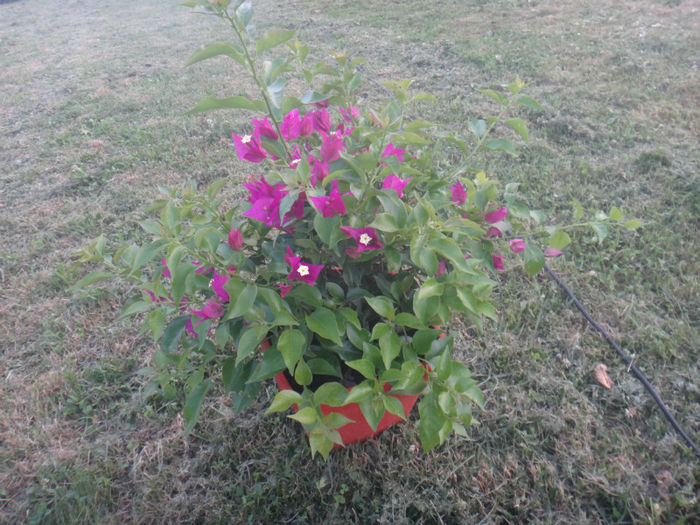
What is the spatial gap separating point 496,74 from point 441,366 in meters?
3.51

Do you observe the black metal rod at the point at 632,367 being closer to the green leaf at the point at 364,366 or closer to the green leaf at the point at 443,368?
the green leaf at the point at 443,368

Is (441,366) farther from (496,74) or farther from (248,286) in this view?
(496,74)

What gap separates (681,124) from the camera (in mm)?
2828

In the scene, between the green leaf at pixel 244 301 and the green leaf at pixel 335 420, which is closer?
A: the green leaf at pixel 244 301

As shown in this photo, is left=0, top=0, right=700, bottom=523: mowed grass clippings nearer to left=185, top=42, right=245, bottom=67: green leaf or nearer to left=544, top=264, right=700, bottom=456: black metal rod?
left=544, top=264, right=700, bottom=456: black metal rod

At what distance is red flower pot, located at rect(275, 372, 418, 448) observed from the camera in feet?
3.86

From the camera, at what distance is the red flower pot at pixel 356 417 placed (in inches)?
46.3

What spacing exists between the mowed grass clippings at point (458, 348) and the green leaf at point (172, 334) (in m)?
0.61

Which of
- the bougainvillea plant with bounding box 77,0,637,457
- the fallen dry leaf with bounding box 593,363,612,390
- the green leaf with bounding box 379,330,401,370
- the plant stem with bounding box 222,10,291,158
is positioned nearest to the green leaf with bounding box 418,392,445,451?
the bougainvillea plant with bounding box 77,0,637,457

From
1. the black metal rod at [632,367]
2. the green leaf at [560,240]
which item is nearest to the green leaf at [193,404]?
the green leaf at [560,240]

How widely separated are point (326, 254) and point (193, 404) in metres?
0.49

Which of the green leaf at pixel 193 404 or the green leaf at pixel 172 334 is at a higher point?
the green leaf at pixel 172 334

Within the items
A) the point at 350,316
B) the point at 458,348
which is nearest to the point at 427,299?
the point at 350,316

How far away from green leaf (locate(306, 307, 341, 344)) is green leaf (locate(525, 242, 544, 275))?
0.42 metres
